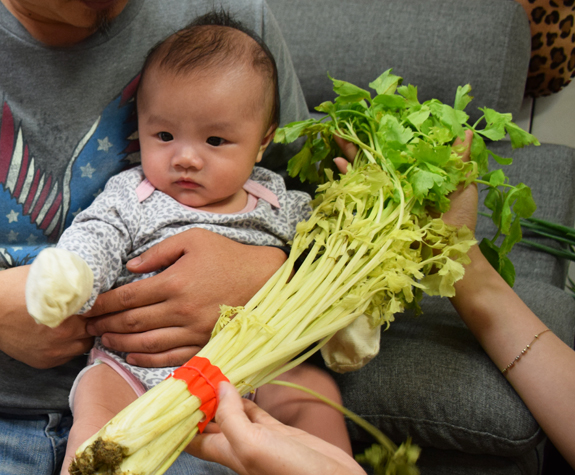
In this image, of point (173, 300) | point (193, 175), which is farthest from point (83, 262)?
point (193, 175)

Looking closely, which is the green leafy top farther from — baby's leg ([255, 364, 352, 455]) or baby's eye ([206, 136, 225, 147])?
baby's leg ([255, 364, 352, 455])

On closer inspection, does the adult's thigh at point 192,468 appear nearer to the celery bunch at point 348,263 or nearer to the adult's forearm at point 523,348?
the celery bunch at point 348,263

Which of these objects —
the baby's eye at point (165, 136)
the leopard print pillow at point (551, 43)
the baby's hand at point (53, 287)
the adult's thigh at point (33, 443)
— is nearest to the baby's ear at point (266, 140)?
the baby's eye at point (165, 136)

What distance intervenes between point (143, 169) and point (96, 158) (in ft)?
0.37

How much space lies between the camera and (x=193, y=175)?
1.00 metres

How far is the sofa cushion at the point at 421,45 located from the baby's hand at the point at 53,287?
1.34 m

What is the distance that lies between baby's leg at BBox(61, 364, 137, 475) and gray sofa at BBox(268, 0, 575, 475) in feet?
1.56

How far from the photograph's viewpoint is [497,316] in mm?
981

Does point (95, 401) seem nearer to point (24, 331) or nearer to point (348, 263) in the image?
point (24, 331)

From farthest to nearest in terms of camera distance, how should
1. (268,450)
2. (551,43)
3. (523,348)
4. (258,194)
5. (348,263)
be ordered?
(551,43)
(258,194)
(523,348)
(348,263)
(268,450)

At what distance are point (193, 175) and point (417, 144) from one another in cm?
45

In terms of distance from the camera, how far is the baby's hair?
98 centimetres

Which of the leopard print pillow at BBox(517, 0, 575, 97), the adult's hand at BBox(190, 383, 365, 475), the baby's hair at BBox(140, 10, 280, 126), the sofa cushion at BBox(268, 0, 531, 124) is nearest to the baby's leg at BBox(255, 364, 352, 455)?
the adult's hand at BBox(190, 383, 365, 475)

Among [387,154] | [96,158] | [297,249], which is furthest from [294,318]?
[96,158]
